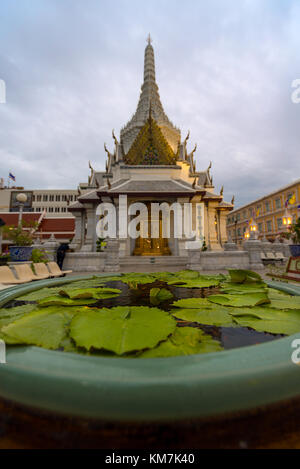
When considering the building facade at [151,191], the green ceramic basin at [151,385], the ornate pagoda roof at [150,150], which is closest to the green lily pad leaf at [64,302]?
the green ceramic basin at [151,385]

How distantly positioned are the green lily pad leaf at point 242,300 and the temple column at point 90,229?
14784 mm

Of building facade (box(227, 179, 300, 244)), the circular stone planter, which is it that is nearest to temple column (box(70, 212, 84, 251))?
the circular stone planter

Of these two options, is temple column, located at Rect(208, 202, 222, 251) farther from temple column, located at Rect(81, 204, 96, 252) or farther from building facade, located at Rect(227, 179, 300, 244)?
building facade, located at Rect(227, 179, 300, 244)

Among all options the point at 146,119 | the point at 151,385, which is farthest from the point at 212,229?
the point at 151,385

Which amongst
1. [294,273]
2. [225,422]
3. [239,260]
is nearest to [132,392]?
[225,422]

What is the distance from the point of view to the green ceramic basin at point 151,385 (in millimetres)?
543

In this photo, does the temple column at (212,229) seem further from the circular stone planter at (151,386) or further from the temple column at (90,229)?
the circular stone planter at (151,386)

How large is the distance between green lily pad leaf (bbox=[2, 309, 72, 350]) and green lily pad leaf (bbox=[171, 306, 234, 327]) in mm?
675

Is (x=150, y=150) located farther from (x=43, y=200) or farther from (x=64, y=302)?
(x=43, y=200)

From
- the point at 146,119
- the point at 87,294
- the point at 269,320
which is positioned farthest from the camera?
the point at 146,119

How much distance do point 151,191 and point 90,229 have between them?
607 cm

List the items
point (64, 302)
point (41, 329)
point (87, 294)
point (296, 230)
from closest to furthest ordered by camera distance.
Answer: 1. point (41, 329)
2. point (64, 302)
3. point (87, 294)
4. point (296, 230)

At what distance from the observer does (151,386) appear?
54 centimetres

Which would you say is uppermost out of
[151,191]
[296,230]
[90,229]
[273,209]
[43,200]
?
[43,200]
